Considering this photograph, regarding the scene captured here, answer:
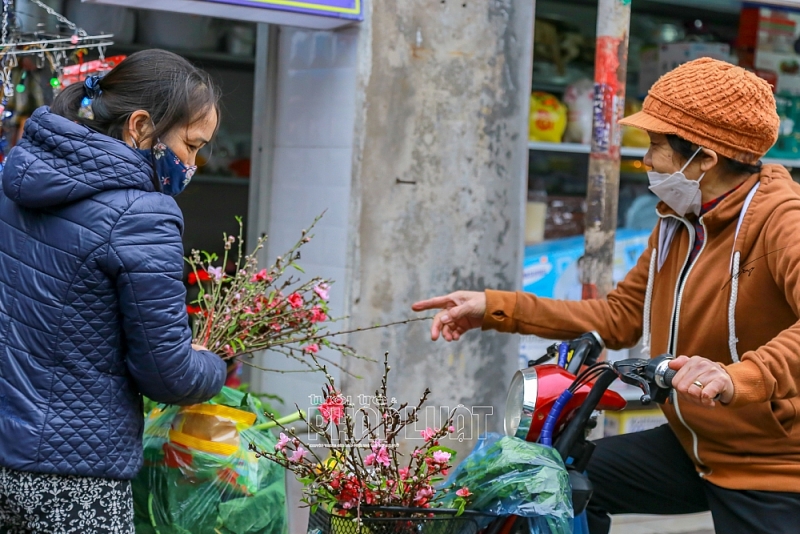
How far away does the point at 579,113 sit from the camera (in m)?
5.43

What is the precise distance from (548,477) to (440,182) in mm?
2316

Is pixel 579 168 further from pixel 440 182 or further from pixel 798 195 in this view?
pixel 798 195

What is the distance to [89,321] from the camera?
224 cm

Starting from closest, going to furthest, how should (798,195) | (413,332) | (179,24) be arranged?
(798,195)
(413,332)
(179,24)

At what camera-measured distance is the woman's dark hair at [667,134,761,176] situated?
111 inches

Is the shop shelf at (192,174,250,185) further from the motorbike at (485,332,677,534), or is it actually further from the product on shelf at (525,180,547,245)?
the motorbike at (485,332,677,534)

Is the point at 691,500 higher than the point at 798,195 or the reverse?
the reverse

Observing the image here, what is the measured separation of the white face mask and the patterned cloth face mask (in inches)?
51.3

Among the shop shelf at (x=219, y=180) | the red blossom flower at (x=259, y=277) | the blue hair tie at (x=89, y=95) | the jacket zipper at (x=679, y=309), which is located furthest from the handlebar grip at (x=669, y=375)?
the shop shelf at (x=219, y=180)

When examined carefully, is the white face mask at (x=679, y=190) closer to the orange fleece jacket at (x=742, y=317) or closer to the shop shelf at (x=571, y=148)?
the orange fleece jacket at (x=742, y=317)

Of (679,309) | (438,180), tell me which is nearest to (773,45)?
(438,180)

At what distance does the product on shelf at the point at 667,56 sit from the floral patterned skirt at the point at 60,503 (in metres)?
4.21

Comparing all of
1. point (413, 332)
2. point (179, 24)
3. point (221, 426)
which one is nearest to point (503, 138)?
point (413, 332)

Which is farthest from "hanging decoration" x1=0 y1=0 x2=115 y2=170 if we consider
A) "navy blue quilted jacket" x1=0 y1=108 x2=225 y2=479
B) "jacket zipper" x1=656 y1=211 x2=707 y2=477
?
"jacket zipper" x1=656 y1=211 x2=707 y2=477
